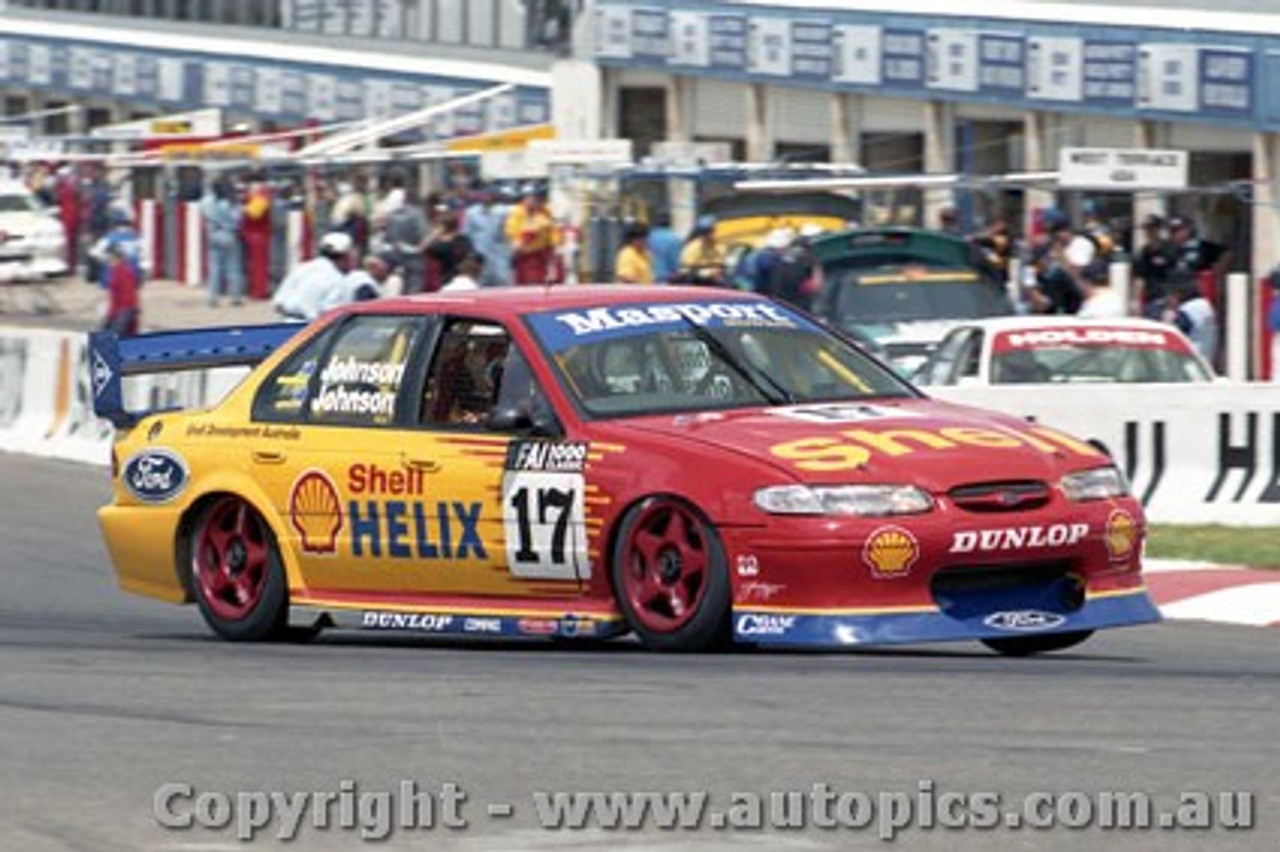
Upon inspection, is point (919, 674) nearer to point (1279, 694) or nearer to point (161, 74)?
point (1279, 694)

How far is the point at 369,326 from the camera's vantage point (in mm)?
12344

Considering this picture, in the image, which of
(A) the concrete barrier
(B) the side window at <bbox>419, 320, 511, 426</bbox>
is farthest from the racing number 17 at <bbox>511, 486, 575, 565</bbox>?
(A) the concrete barrier

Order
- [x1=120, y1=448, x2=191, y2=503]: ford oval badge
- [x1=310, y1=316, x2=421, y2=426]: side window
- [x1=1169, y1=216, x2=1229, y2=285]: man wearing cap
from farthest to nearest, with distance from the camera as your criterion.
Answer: [x1=1169, y1=216, x2=1229, y2=285]: man wearing cap → [x1=120, y1=448, x2=191, y2=503]: ford oval badge → [x1=310, y1=316, x2=421, y2=426]: side window

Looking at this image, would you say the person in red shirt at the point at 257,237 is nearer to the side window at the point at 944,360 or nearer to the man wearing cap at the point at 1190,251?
the man wearing cap at the point at 1190,251

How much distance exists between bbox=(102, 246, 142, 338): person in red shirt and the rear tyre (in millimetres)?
21643

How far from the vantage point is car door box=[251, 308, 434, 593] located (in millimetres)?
11961

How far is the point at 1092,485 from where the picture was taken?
1111 centimetres

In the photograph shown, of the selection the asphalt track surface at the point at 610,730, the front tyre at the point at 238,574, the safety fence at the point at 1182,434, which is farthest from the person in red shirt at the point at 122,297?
the asphalt track surface at the point at 610,730

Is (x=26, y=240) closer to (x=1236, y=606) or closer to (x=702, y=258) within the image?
(x=702, y=258)

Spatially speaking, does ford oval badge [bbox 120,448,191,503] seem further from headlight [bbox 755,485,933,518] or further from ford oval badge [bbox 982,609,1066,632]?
ford oval badge [bbox 982,609,1066,632]

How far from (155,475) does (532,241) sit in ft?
62.2

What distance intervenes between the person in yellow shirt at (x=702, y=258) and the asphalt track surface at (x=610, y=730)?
15.5 meters

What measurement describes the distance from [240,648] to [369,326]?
127cm

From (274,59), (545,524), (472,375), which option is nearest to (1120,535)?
(545,524)
